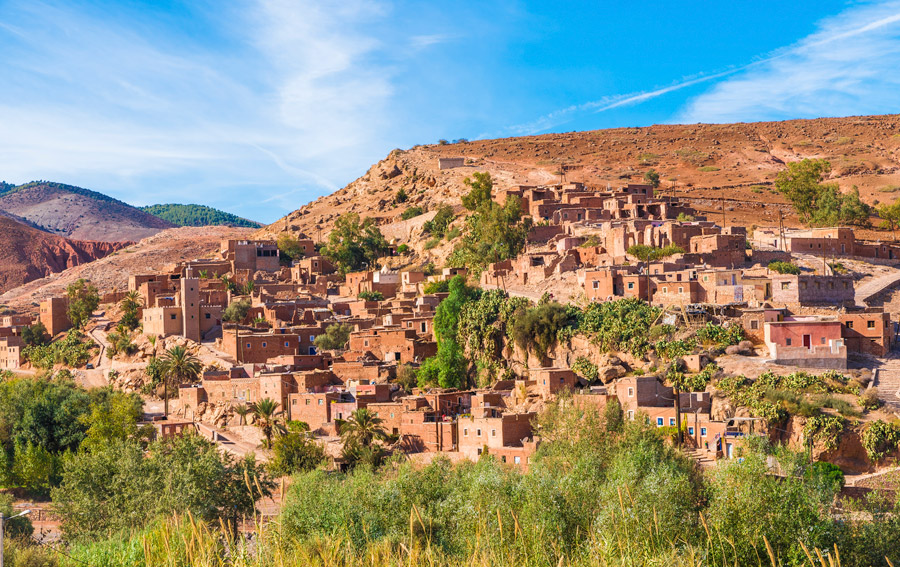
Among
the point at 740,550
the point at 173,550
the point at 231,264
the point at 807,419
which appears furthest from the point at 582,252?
the point at 173,550

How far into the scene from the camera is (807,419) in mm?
25047

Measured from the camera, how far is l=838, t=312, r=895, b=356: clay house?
2903 cm

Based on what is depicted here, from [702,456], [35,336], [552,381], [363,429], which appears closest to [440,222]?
[35,336]

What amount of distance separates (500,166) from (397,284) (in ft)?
90.0

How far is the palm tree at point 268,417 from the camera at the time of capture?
30.7 m

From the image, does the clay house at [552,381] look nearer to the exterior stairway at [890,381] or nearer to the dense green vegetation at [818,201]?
the exterior stairway at [890,381]

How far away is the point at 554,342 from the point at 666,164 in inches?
1823

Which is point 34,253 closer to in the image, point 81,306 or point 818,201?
point 81,306

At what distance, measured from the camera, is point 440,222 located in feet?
177

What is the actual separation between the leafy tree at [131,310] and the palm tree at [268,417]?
44.8 ft

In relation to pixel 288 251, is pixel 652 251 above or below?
below

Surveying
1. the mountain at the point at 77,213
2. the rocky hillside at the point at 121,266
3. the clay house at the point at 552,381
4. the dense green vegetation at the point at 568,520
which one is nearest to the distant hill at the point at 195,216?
the mountain at the point at 77,213

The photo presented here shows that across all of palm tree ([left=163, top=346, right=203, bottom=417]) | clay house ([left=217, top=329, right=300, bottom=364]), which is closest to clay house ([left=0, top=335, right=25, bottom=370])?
palm tree ([left=163, top=346, right=203, bottom=417])

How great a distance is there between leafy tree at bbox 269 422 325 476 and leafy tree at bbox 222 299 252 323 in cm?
1271
